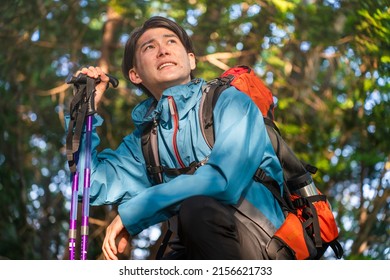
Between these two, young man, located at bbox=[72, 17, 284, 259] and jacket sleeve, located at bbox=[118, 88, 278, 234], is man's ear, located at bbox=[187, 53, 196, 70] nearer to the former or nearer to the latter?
young man, located at bbox=[72, 17, 284, 259]

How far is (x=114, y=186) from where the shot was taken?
348cm

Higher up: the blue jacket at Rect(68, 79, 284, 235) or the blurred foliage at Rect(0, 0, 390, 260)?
the blue jacket at Rect(68, 79, 284, 235)

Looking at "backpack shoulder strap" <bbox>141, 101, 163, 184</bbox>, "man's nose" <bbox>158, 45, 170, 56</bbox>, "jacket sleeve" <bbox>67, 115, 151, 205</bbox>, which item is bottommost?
"jacket sleeve" <bbox>67, 115, 151, 205</bbox>

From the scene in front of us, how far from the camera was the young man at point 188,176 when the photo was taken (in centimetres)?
286

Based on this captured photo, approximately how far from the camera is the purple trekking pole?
3.40 m

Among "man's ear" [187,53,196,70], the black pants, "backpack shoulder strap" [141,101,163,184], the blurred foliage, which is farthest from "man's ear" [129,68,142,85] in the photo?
the blurred foliage

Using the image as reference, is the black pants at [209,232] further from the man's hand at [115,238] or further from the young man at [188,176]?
the man's hand at [115,238]

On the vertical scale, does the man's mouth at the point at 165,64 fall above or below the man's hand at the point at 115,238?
above

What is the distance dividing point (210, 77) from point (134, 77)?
5.58 meters

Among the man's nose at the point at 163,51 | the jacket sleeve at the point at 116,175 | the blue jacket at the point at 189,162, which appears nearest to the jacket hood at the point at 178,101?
the blue jacket at the point at 189,162

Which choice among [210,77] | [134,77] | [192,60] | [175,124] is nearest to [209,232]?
[175,124]

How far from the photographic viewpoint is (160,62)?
365 centimetres
